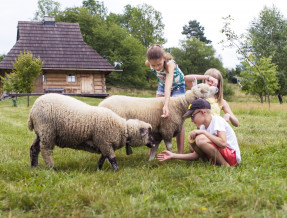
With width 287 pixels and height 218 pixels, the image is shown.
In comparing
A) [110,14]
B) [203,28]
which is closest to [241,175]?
[110,14]

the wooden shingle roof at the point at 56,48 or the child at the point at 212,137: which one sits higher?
the wooden shingle roof at the point at 56,48

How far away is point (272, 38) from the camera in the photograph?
3791 centimetres

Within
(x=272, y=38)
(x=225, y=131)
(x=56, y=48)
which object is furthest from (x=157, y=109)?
(x=272, y=38)

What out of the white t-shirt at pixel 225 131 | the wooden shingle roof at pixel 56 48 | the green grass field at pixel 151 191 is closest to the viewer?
the green grass field at pixel 151 191

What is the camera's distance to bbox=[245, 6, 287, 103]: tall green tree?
3675 centimetres

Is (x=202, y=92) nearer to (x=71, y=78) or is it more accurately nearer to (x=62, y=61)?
(x=62, y=61)

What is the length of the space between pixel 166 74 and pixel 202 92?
0.69m

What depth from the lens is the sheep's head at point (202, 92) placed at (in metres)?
4.96

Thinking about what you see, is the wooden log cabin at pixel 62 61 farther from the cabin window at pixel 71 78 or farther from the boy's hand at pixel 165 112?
the boy's hand at pixel 165 112

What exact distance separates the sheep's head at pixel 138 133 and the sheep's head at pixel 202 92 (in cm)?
108

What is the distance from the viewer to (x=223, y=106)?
16.9ft

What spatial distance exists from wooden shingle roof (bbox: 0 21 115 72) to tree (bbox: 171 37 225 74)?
23534 mm

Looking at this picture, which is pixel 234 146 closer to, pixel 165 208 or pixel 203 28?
pixel 165 208

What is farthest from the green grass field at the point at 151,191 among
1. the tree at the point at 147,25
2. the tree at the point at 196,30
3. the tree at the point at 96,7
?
the tree at the point at 196,30
